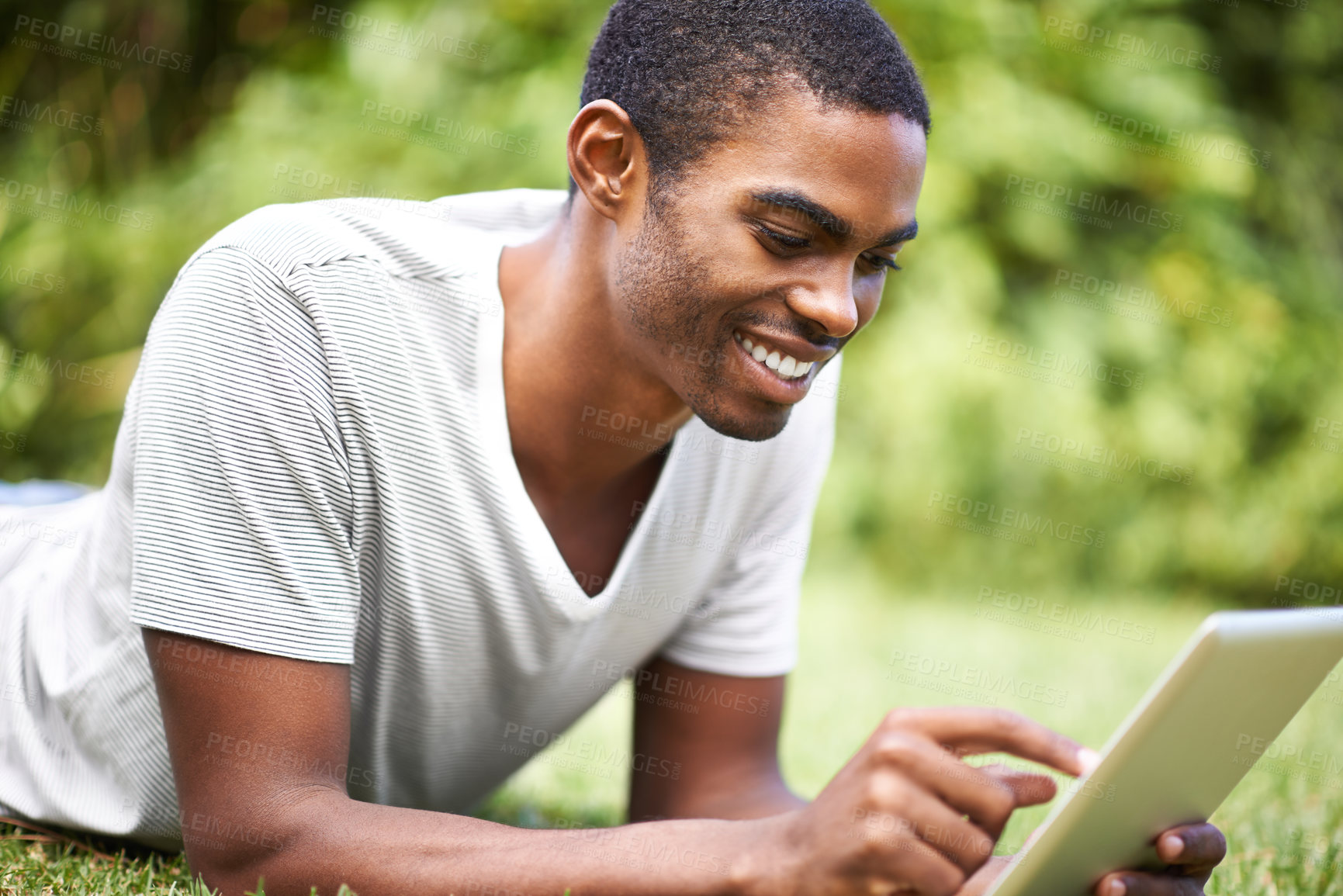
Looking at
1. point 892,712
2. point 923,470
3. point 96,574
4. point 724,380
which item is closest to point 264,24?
point 923,470

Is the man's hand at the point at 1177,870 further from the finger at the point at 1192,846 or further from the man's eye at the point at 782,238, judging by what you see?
the man's eye at the point at 782,238

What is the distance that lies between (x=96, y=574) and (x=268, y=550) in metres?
0.76

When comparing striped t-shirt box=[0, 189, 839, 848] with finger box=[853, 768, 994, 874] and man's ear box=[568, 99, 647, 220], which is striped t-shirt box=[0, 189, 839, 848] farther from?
finger box=[853, 768, 994, 874]

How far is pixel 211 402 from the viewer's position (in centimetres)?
204

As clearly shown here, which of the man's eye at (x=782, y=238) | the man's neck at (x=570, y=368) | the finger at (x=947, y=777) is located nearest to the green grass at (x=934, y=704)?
the man's neck at (x=570, y=368)

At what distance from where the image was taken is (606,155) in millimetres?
2363

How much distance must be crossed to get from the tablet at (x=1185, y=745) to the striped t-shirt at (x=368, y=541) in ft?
3.49

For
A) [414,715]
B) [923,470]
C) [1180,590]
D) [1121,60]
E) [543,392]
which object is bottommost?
[1180,590]

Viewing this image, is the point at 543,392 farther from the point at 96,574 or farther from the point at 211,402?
the point at 96,574

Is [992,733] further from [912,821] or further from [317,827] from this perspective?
[317,827]

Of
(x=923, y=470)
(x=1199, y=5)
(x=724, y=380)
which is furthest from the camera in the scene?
(x=1199, y=5)

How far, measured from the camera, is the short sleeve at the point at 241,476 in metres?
1.98

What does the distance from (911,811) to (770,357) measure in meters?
0.95

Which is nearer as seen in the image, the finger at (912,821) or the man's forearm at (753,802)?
the finger at (912,821)
